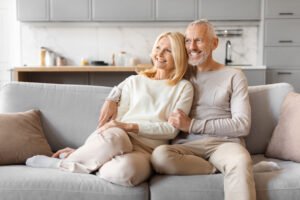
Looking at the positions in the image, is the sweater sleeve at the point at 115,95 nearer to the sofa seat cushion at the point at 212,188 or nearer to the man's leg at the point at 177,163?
the man's leg at the point at 177,163

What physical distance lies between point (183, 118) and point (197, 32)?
49 cm

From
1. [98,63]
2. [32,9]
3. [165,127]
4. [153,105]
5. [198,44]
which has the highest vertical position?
[32,9]

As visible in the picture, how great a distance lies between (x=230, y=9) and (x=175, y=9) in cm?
70

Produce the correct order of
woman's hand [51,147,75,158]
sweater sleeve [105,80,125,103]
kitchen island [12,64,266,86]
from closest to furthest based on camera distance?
woman's hand [51,147,75,158] < sweater sleeve [105,80,125,103] < kitchen island [12,64,266,86]

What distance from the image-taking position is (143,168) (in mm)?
1788

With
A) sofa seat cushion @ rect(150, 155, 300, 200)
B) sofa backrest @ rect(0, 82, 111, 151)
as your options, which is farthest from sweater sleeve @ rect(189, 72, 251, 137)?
sofa backrest @ rect(0, 82, 111, 151)

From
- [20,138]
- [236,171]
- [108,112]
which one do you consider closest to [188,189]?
[236,171]

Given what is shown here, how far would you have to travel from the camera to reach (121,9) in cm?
506

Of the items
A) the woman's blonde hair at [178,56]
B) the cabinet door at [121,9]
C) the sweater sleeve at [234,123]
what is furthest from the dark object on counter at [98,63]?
the sweater sleeve at [234,123]

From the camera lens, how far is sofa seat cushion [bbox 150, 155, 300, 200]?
171cm

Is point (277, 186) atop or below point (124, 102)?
below

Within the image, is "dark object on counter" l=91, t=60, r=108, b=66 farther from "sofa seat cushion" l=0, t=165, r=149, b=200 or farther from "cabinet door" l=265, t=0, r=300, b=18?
"sofa seat cushion" l=0, t=165, r=149, b=200

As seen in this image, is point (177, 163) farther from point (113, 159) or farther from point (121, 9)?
point (121, 9)

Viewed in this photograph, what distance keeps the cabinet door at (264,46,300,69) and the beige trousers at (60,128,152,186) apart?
346 centimetres
